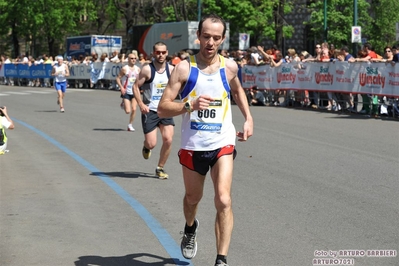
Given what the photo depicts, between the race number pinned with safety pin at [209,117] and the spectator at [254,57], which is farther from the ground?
the race number pinned with safety pin at [209,117]

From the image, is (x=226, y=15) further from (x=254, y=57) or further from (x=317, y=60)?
(x=317, y=60)

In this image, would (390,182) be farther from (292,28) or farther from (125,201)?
(292,28)

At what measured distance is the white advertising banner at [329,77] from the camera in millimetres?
20609

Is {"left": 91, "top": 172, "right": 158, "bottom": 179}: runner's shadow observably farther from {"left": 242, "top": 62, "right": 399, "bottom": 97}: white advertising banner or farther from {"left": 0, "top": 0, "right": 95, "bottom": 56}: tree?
{"left": 0, "top": 0, "right": 95, "bottom": 56}: tree

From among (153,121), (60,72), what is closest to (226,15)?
(60,72)

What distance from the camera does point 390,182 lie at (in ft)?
35.2

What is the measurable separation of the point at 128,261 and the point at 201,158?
3.51 feet

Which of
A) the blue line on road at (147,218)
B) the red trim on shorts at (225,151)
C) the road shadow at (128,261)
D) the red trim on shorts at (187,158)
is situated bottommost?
the blue line on road at (147,218)

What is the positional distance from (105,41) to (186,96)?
49044 mm

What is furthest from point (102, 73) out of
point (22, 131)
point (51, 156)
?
point (51, 156)

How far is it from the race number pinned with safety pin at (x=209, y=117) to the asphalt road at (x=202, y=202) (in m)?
1.13

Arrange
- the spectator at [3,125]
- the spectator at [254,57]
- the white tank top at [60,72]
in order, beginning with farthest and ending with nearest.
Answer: the spectator at [254,57], the white tank top at [60,72], the spectator at [3,125]

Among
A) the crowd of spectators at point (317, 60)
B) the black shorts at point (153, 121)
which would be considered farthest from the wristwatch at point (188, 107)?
the crowd of spectators at point (317, 60)

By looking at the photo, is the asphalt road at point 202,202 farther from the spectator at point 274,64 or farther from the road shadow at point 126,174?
the spectator at point 274,64
